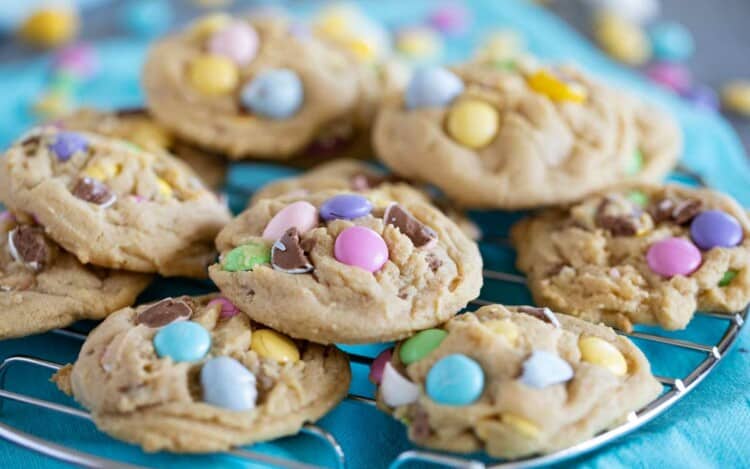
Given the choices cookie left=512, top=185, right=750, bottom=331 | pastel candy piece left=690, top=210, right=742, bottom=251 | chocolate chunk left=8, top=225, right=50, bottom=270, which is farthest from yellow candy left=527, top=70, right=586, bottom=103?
chocolate chunk left=8, top=225, right=50, bottom=270

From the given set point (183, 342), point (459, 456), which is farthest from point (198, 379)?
point (459, 456)

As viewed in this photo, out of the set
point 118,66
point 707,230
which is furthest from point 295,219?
point 118,66

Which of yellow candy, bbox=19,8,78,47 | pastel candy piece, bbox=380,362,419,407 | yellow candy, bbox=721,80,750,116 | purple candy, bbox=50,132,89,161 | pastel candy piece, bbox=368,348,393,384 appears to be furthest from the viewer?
yellow candy, bbox=19,8,78,47

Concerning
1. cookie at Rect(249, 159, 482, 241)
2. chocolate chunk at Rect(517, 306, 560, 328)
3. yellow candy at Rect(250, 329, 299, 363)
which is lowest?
yellow candy at Rect(250, 329, 299, 363)

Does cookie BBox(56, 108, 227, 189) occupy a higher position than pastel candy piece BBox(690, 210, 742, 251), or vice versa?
pastel candy piece BBox(690, 210, 742, 251)

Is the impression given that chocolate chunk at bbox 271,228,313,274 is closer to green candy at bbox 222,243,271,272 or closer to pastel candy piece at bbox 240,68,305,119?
green candy at bbox 222,243,271,272

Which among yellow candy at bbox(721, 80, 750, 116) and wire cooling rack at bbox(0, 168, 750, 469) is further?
yellow candy at bbox(721, 80, 750, 116)

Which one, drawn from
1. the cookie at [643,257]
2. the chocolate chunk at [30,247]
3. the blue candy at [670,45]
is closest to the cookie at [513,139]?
the cookie at [643,257]
